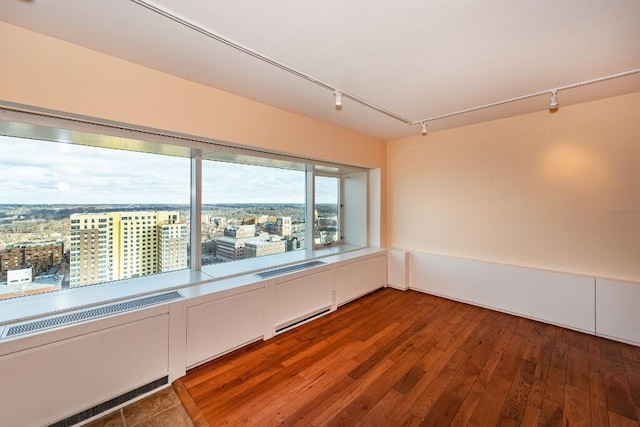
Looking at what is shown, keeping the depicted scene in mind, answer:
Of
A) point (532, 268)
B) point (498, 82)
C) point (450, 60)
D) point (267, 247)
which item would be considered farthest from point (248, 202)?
point (532, 268)

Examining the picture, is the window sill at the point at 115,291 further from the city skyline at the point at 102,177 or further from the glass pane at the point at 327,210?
the glass pane at the point at 327,210

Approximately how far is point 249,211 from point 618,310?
4.48 metres

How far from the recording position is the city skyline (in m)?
2.06

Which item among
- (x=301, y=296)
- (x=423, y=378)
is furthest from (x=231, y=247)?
(x=423, y=378)

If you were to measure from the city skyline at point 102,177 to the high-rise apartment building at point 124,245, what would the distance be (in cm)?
18

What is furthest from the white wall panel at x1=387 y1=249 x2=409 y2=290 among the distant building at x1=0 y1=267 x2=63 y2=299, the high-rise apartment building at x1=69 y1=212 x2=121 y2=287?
the distant building at x1=0 y1=267 x2=63 y2=299

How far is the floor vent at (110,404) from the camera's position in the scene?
5.89ft

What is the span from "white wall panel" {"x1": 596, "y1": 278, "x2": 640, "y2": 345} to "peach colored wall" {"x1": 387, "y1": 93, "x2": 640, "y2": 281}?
7.0 inches

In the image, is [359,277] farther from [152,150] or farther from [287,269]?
[152,150]

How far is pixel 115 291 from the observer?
7.68 feet

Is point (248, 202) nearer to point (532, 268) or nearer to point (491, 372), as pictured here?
point (491, 372)

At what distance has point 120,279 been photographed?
2.59m

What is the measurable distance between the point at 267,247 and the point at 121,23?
2897 millimetres

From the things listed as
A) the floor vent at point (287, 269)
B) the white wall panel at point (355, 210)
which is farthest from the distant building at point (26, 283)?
the white wall panel at point (355, 210)
